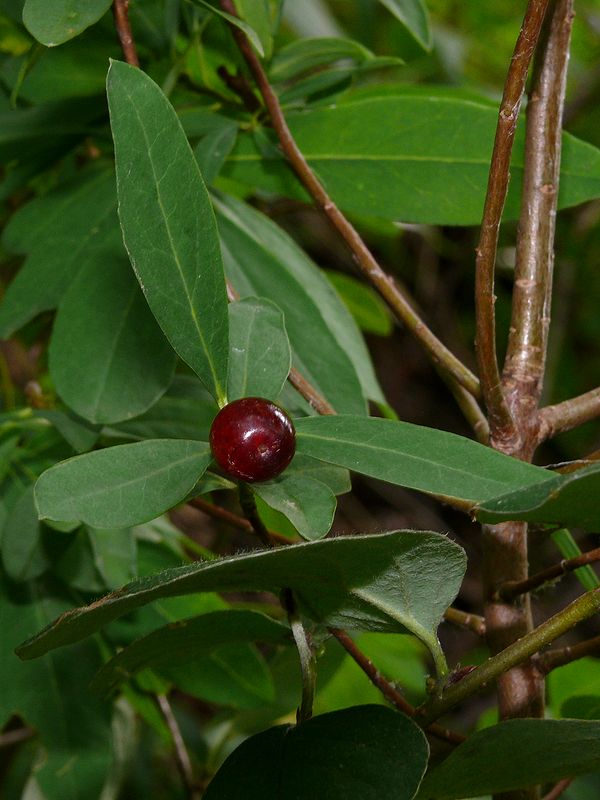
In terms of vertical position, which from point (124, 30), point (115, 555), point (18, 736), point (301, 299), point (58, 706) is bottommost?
point (18, 736)

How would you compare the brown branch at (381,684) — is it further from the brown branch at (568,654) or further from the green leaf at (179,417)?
the green leaf at (179,417)

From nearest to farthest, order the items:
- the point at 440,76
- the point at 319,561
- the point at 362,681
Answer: the point at 319,561 < the point at 362,681 < the point at 440,76

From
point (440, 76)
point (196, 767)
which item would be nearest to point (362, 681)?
point (196, 767)

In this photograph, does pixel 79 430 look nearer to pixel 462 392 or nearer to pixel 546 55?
pixel 462 392

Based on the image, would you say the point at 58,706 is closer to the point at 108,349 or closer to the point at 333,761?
the point at 108,349

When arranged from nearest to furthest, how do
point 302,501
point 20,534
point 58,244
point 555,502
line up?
1. point 555,502
2. point 302,501
3. point 20,534
4. point 58,244

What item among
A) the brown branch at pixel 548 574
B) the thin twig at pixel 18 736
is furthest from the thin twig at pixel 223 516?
the thin twig at pixel 18 736

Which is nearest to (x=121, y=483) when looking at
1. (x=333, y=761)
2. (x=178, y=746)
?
(x=333, y=761)
